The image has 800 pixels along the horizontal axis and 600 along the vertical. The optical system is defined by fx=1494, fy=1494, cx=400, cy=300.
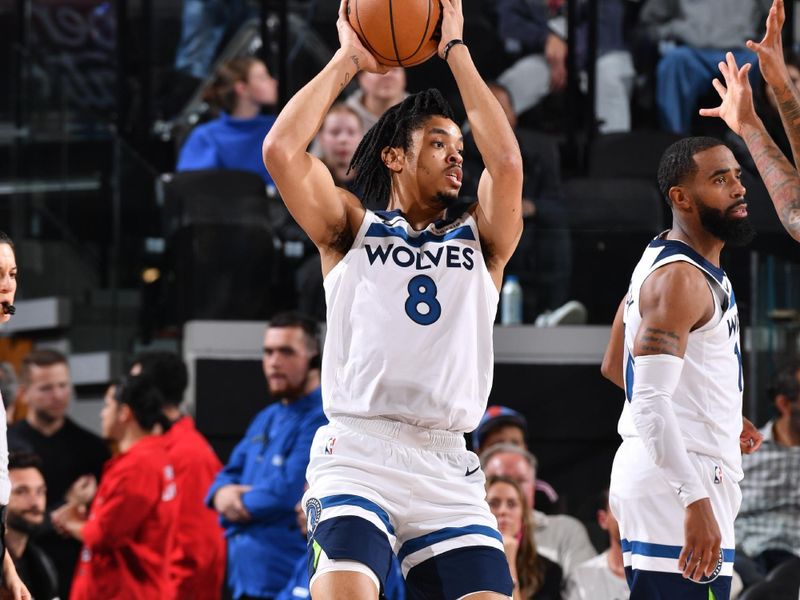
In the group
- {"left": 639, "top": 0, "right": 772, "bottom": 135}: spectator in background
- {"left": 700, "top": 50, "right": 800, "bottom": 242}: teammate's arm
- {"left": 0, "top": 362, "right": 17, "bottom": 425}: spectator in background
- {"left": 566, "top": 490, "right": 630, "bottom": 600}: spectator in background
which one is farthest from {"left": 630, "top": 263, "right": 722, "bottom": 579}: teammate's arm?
{"left": 639, "top": 0, "right": 772, "bottom": 135}: spectator in background

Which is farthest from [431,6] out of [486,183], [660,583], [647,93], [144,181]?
[647,93]

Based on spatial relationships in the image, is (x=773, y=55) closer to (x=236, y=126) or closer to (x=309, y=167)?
(x=309, y=167)

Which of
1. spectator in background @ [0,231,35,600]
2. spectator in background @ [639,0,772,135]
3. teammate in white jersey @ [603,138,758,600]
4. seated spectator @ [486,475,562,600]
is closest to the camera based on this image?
teammate in white jersey @ [603,138,758,600]

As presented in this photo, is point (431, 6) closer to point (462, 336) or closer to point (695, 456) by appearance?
point (462, 336)

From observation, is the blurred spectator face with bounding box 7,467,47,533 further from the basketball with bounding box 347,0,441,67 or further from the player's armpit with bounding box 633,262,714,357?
the player's armpit with bounding box 633,262,714,357

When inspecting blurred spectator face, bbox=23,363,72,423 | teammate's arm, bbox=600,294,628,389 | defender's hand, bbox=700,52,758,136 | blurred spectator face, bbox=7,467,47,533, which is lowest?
blurred spectator face, bbox=7,467,47,533

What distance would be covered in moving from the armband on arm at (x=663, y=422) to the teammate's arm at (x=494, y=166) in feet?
1.91

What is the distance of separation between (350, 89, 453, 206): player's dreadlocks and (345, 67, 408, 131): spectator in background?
15.3 feet

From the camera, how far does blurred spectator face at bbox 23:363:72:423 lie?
334 inches

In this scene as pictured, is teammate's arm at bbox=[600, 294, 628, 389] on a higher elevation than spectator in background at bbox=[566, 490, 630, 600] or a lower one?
higher

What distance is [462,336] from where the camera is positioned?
4.59 m

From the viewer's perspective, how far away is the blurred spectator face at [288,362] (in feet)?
24.6

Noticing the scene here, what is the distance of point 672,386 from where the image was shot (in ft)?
15.4

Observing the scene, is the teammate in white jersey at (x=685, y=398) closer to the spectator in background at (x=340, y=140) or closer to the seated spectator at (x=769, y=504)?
the seated spectator at (x=769, y=504)
